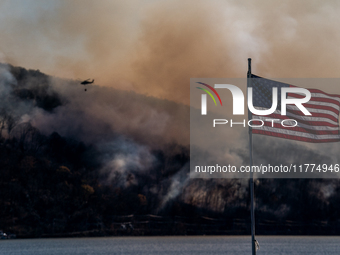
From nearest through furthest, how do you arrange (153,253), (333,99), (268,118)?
(268,118) < (333,99) < (153,253)

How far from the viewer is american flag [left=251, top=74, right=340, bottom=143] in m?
30.5

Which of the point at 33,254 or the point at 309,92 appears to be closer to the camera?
the point at 309,92

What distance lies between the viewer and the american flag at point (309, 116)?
1201 inches

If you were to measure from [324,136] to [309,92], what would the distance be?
3.30 meters

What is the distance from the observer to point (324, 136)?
31125mm

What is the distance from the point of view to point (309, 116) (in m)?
31.0

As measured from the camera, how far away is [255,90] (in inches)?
1223

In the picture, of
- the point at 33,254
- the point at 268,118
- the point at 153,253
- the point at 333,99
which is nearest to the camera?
the point at 268,118

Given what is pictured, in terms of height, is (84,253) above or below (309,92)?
below

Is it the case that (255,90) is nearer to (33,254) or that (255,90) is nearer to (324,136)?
(324,136)

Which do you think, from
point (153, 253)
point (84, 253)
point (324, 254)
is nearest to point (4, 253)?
point (84, 253)

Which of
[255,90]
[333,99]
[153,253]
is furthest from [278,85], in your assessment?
[153,253]

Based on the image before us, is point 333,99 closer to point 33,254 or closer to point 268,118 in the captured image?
point 268,118

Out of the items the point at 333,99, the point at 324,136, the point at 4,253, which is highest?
the point at 333,99
